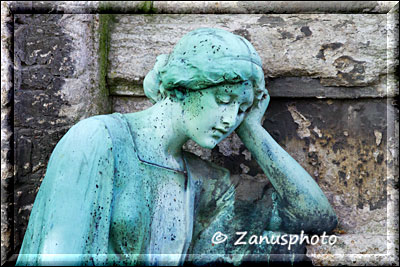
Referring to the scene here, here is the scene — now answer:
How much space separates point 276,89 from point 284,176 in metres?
0.48

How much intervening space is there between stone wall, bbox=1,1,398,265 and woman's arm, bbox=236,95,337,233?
25 cm

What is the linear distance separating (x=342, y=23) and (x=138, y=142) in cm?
106

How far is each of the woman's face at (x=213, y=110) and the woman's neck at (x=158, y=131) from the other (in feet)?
0.15

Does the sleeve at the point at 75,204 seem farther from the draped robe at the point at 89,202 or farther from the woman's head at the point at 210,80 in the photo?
the woman's head at the point at 210,80

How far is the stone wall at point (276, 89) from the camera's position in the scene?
1913 mm

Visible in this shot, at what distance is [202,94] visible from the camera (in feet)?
4.87

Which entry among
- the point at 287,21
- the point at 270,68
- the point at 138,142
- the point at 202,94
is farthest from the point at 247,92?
the point at 287,21

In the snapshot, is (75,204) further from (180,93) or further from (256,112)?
(256,112)

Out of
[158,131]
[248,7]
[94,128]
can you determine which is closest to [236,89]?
[158,131]

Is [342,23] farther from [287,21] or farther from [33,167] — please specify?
[33,167]
